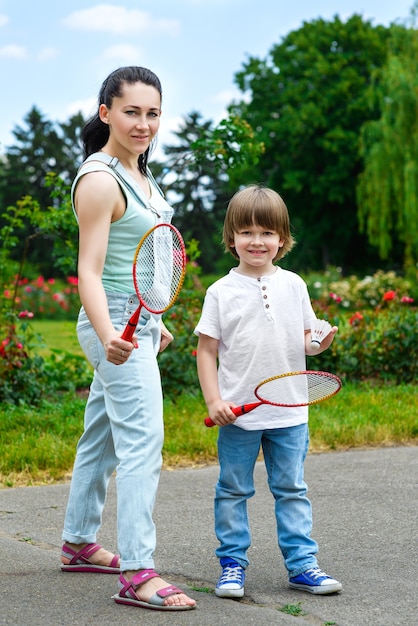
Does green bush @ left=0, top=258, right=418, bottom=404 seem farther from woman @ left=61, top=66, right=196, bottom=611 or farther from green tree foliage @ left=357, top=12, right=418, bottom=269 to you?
green tree foliage @ left=357, top=12, right=418, bottom=269

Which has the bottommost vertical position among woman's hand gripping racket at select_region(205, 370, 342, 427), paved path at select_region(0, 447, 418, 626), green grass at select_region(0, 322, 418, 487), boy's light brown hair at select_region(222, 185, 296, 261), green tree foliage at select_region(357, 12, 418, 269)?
paved path at select_region(0, 447, 418, 626)

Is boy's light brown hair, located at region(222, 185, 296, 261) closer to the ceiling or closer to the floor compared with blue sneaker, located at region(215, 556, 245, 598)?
closer to the ceiling

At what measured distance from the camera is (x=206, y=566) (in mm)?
3588

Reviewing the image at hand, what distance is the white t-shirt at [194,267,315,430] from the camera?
10.8ft

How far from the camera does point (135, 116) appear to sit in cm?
319

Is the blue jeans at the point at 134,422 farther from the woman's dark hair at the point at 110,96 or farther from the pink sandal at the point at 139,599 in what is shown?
the woman's dark hair at the point at 110,96

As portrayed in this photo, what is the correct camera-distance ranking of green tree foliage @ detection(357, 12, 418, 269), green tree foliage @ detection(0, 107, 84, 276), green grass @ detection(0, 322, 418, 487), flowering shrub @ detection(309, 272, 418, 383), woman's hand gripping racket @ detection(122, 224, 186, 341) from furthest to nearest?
green tree foliage @ detection(0, 107, 84, 276)
green tree foliage @ detection(357, 12, 418, 269)
flowering shrub @ detection(309, 272, 418, 383)
green grass @ detection(0, 322, 418, 487)
woman's hand gripping racket @ detection(122, 224, 186, 341)

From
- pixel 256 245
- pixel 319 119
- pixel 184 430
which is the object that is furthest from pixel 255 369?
pixel 319 119

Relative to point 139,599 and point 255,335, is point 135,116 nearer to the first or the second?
point 255,335

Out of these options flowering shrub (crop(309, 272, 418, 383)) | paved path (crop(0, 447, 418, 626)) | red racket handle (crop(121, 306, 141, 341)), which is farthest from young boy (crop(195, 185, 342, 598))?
flowering shrub (crop(309, 272, 418, 383))

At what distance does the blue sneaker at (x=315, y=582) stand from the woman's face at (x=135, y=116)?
1595 millimetres

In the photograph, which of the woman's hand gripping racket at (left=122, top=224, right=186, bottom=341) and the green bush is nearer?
the woman's hand gripping racket at (left=122, top=224, right=186, bottom=341)

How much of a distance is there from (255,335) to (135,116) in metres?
0.87

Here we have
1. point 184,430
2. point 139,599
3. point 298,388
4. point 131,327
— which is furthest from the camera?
point 184,430
